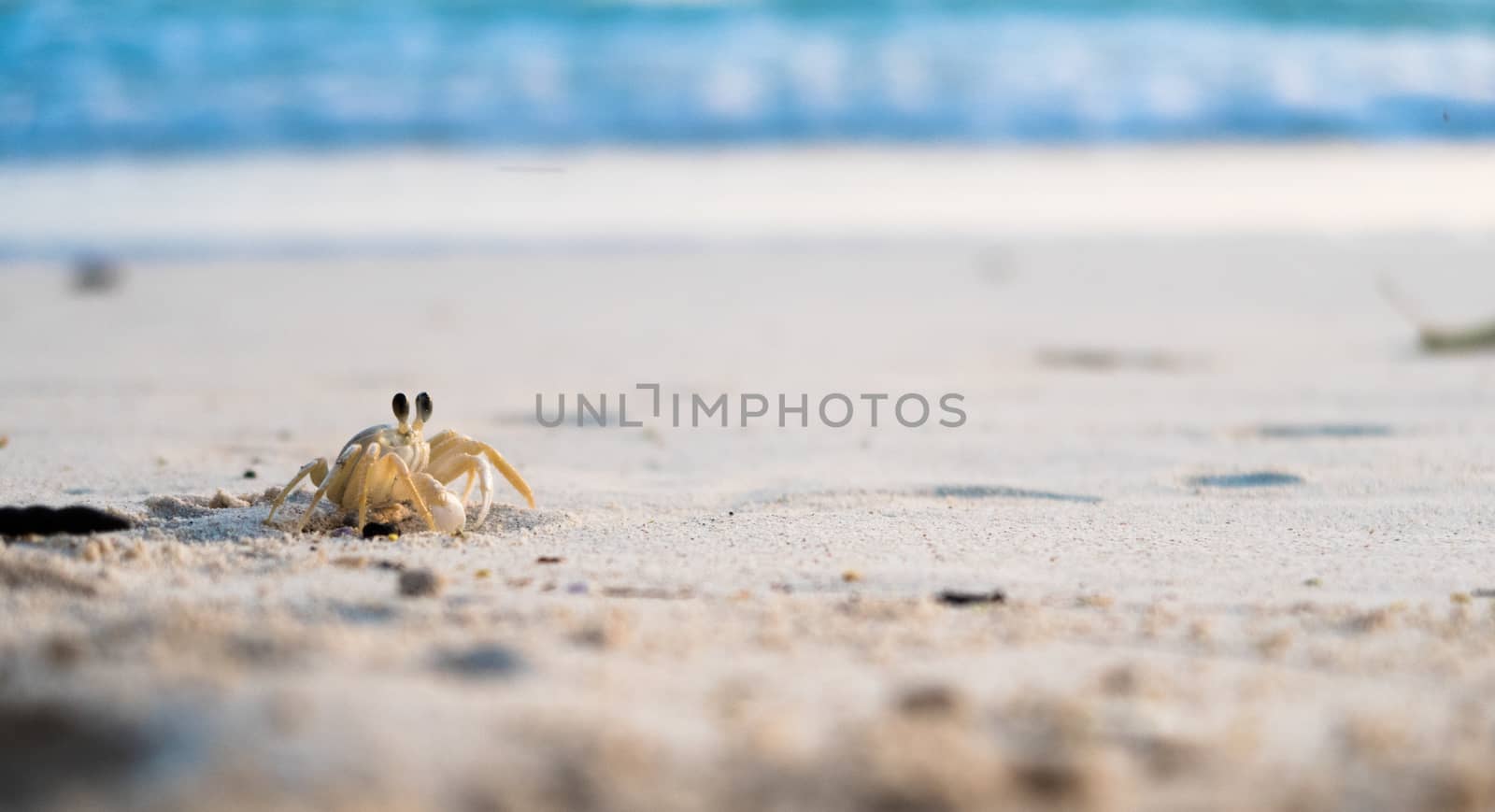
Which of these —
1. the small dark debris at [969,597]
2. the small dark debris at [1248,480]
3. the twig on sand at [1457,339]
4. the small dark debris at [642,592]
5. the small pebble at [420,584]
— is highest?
the twig on sand at [1457,339]

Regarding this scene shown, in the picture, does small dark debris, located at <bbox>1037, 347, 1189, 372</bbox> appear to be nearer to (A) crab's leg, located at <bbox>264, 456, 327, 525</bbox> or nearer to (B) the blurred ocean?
(A) crab's leg, located at <bbox>264, 456, 327, 525</bbox>

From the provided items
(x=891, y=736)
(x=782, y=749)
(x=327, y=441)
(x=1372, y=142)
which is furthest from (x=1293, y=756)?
(x=1372, y=142)

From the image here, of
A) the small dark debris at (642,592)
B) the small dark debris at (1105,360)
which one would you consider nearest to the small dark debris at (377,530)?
the small dark debris at (642,592)

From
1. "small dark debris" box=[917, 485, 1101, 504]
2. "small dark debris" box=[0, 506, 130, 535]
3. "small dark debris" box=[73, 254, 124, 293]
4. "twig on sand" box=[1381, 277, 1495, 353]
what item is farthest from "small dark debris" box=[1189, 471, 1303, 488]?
"small dark debris" box=[73, 254, 124, 293]

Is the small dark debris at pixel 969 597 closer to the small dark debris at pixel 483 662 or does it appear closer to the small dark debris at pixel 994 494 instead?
the small dark debris at pixel 483 662

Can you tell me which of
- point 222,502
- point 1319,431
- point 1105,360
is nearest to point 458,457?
point 222,502

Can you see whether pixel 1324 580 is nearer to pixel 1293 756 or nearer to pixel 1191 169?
pixel 1293 756

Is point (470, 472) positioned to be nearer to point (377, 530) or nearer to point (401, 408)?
point (401, 408)
